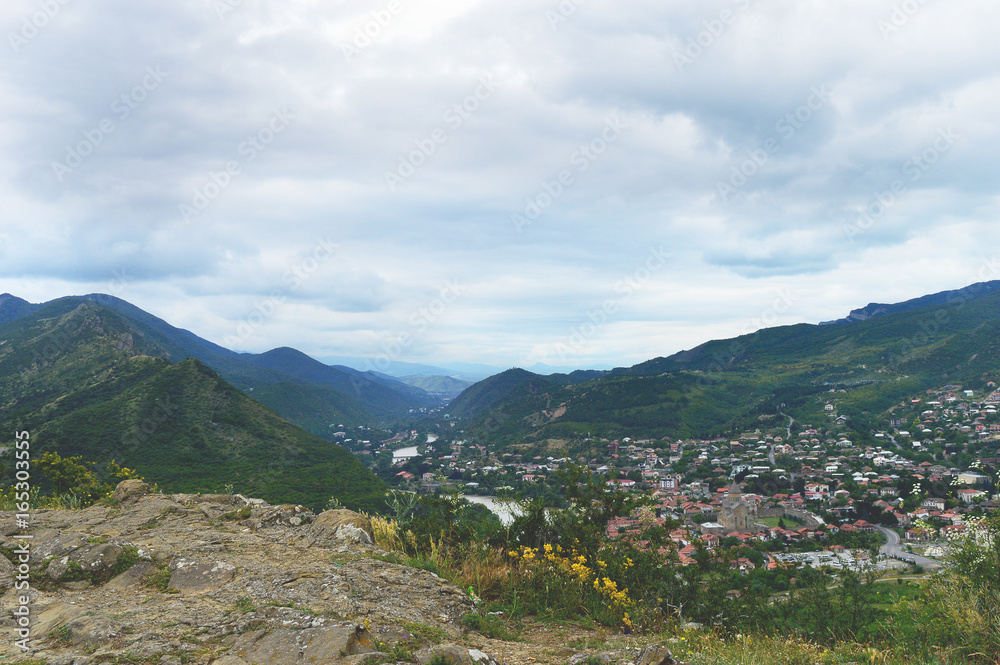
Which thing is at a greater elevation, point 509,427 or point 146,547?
point 146,547

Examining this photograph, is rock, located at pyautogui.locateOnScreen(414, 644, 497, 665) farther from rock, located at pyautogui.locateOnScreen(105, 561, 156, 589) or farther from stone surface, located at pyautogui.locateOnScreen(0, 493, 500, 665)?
rock, located at pyautogui.locateOnScreen(105, 561, 156, 589)

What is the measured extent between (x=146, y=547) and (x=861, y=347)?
211 meters

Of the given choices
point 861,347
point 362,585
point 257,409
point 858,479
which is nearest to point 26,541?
point 362,585

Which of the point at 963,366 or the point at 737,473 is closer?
the point at 737,473

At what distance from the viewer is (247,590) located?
530 centimetres

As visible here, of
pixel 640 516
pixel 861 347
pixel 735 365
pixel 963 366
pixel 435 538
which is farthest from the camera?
pixel 735 365

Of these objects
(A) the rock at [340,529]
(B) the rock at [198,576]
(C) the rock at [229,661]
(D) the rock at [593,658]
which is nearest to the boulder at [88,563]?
(B) the rock at [198,576]

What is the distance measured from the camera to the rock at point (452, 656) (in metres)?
3.68

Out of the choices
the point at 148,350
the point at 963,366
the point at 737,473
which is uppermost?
the point at 148,350

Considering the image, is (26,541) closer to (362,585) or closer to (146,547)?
(146,547)

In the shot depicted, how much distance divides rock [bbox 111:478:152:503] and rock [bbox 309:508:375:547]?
471 cm

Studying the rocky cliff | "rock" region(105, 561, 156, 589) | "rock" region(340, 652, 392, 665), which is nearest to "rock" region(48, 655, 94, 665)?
the rocky cliff

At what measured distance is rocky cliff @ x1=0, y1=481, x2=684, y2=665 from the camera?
3.95 meters

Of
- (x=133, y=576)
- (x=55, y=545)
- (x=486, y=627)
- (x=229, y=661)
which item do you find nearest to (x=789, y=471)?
(x=486, y=627)
